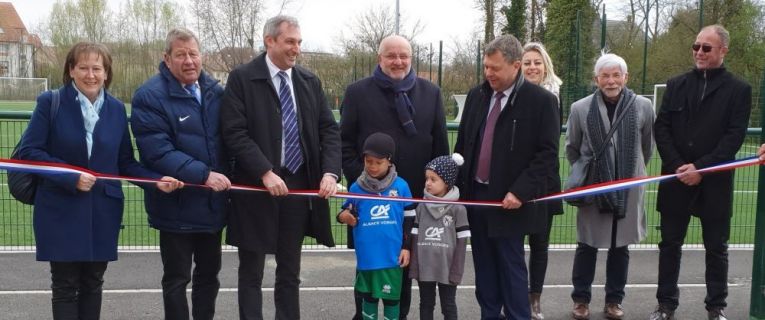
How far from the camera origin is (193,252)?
4598 mm

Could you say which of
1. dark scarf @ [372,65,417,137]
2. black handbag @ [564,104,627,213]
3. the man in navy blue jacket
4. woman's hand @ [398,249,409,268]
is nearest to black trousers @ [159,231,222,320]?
the man in navy blue jacket

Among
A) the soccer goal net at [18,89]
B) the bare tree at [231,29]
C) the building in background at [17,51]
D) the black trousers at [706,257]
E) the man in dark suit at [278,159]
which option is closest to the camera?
the man in dark suit at [278,159]

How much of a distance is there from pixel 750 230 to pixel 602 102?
556cm

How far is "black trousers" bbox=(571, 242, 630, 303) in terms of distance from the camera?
5348mm

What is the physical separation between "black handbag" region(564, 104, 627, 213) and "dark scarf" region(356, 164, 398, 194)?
1412 millimetres

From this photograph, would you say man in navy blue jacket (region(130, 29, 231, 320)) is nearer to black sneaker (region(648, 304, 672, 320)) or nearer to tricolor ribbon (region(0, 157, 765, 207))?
tricolor ribbon (region(0, 157, 765, 207))

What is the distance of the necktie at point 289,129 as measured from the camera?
449cm

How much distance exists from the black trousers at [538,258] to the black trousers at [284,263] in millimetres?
1786

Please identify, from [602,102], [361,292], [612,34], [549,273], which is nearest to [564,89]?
[612,34]

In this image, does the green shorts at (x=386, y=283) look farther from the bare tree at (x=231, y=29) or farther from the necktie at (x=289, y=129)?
the bare tree at (x=231, y=29)

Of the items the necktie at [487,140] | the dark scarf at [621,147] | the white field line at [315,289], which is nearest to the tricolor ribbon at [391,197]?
the dark scarf at [621,147]

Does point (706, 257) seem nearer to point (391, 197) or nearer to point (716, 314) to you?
point (716, 314)

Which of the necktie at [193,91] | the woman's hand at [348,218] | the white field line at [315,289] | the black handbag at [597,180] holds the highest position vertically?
the necktie at [193,91]

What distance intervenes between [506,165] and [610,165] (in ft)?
3.76
